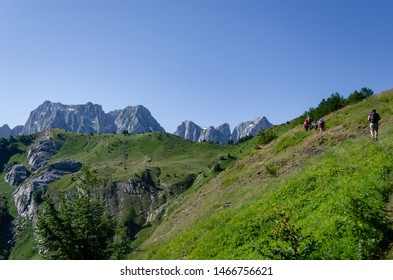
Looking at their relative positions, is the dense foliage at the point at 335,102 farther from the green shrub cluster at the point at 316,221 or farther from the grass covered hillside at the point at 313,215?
the green shrub cluster at the point at 316,221

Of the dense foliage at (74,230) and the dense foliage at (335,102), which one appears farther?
the dense foliage at (335,102)

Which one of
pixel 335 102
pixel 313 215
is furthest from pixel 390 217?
pixel 335 102

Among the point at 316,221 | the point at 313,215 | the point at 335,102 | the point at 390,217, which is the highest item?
the point at 335,102

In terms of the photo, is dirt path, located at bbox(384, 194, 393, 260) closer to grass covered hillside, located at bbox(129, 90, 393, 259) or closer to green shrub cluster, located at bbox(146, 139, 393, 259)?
grass covered hillside, located at bbox(129, 90, 393, 259)

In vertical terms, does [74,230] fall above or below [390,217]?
above

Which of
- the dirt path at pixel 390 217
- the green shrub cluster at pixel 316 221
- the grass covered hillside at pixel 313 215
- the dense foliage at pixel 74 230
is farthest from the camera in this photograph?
the dense foliage at pixel 74 230

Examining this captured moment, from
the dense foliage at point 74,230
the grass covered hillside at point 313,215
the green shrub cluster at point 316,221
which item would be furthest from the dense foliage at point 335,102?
the dense foliage at point 74,230

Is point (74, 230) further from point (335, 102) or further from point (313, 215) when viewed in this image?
point (335, 102)

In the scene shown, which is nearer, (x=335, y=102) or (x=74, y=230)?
(x=74, y=230)

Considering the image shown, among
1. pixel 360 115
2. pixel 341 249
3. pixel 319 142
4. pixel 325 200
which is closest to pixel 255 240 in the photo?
pixel 325 200

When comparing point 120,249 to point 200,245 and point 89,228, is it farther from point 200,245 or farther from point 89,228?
point 200,245

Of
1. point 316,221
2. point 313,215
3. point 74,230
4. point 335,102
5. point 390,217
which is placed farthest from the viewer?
point 335,102

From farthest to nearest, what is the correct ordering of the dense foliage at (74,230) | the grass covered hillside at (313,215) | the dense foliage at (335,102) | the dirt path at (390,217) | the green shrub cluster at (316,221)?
the dense foliage at (335,102), the dense foliage at (74,230), the grass covered hillside at (313,215), the green shrub cluster at (316,221), the dirt path at (390,217)
